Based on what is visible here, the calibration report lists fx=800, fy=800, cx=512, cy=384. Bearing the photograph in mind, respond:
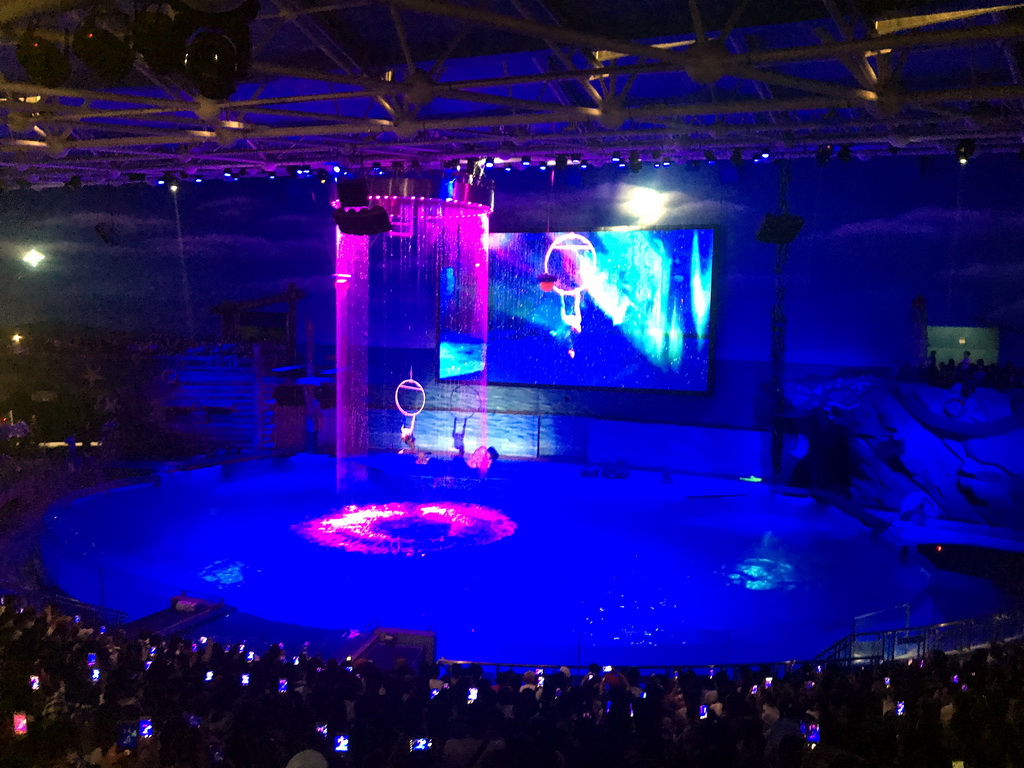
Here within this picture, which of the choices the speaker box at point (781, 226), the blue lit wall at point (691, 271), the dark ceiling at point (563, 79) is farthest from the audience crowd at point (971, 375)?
the dark ceiling at point (563, 79)

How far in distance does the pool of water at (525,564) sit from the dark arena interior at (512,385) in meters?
0.08

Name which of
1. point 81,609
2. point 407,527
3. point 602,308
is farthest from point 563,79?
point 602,308

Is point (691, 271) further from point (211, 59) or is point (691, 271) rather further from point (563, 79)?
point (211, 59)

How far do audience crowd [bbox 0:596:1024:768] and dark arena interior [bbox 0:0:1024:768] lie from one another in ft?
0.10

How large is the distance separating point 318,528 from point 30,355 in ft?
30.1

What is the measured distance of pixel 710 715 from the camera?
4516 millimetres

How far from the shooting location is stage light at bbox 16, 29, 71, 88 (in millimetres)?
5395

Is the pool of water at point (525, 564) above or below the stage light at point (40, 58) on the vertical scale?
below

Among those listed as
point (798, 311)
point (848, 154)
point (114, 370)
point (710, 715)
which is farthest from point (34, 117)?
point (798, 311)

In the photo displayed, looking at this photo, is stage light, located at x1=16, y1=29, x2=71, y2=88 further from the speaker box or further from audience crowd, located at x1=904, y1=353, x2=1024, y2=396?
audience crowd, located at x1=904, y1=353, x2=1024, y2=396

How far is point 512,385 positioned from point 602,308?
8.39ft

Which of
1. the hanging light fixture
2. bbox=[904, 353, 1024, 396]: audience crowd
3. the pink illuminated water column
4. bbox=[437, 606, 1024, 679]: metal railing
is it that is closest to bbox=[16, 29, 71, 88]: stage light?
the hanging light fixture

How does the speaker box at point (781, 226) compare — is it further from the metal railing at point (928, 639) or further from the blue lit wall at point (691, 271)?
the metal railing at point (928, 639)

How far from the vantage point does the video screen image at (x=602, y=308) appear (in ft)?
50.3
